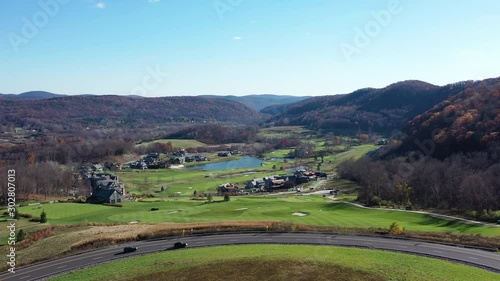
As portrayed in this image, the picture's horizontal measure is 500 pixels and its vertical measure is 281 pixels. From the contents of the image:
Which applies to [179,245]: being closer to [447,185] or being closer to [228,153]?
[447,185]

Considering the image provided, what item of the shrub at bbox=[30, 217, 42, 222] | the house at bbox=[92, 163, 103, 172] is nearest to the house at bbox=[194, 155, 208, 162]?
the house at bbox=[92, 163, 103, 172]

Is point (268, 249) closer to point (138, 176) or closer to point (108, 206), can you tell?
point (108, 206)

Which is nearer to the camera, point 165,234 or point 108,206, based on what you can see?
point 165,234

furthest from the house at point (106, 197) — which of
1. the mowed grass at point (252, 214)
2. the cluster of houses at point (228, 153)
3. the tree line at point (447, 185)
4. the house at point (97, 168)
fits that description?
the cluster of houses at point (228, 153)

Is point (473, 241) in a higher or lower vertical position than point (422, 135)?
lower

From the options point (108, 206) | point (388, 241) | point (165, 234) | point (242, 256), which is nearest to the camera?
point (242, 256)

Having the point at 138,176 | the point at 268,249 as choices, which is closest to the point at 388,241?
the point at 268,249
